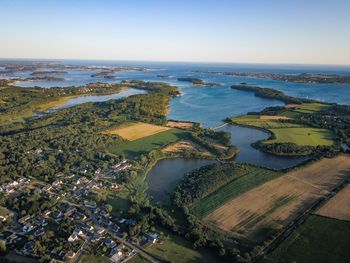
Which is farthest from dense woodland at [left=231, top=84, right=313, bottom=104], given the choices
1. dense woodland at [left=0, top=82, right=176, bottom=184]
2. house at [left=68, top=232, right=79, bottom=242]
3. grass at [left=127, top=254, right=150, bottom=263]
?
house at [left=68, top=232, right=79, bottom=242]

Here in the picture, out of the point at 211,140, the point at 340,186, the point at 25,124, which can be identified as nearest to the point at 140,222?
the point at 340,186

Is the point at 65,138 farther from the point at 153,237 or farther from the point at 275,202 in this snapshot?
the point at 275,202

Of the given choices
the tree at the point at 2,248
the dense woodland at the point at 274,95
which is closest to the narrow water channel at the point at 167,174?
the tree at the point at 2,248

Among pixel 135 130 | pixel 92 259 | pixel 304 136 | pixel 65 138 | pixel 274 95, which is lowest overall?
pixel 92 259

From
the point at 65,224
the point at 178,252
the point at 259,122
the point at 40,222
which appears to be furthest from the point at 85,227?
the point at 259,122

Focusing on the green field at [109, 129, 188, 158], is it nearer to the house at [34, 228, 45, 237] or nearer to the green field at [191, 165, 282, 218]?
the green field at [191, 165, 282, 218]

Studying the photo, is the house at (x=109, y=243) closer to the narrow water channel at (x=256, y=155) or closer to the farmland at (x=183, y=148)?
the farmland at (x=183, y=148)
